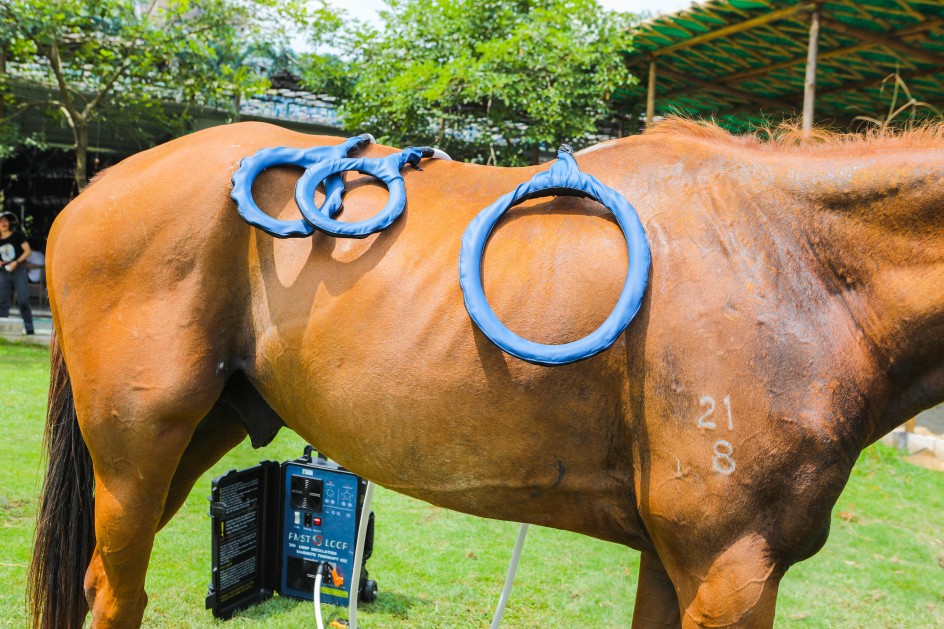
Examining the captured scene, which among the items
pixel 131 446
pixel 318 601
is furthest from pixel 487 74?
pixel 131 446

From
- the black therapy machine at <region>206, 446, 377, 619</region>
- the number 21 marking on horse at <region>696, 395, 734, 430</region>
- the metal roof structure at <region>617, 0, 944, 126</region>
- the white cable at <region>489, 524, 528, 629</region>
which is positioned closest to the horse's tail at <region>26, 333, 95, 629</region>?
the black therapy machine at <region>206, 446, 377, 619</region>

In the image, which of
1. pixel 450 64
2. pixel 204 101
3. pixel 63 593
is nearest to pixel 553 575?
pixel 63 593

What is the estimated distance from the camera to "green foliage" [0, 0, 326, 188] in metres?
9.43

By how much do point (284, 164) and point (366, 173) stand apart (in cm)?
23

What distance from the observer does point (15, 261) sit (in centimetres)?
983

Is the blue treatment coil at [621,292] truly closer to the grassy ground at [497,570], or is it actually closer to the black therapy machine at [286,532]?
the black therapy machine at [286,532]

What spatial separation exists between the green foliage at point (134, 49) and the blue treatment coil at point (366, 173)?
900cm

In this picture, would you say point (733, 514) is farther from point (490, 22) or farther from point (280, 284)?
point (490, 22)

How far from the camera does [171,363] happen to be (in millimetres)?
1918

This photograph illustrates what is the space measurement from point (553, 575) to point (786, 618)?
A: 116 centimetres

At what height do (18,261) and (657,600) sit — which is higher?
(657,600)

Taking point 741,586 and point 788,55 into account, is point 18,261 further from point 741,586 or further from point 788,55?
point 741,586

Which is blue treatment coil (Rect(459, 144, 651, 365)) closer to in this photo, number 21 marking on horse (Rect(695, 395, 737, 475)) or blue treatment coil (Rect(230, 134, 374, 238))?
number 21 marking on horse (Rect(695, 395, 737, 475))

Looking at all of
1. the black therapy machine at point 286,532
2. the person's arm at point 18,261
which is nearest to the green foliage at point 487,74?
the person's arm at point 18,261
